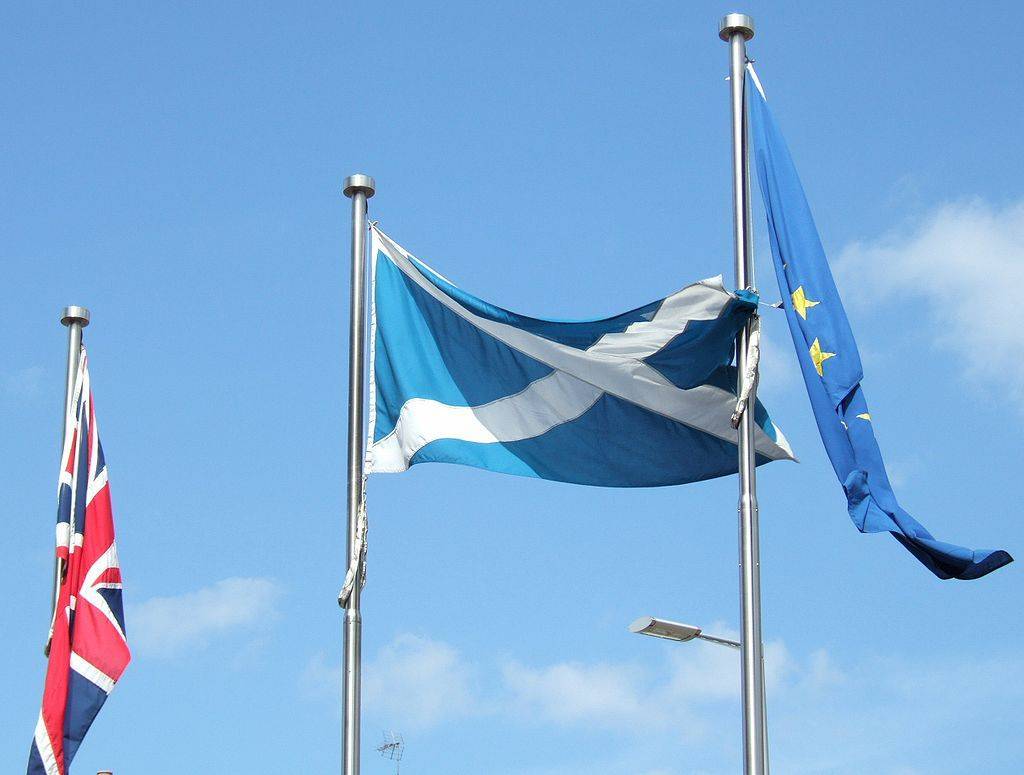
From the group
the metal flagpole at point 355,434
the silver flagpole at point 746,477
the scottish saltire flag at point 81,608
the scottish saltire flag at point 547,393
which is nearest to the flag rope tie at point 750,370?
the silver flagpole at point 746,477

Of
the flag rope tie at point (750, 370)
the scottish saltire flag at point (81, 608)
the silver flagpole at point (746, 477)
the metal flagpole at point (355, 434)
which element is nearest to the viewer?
the silver flagpole at point (746, 477)

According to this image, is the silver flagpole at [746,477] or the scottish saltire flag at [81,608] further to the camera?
the scottish saltire flag at [81,608]

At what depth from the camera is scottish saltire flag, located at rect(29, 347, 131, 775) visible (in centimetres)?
1964

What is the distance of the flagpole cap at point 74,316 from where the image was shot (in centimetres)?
2220

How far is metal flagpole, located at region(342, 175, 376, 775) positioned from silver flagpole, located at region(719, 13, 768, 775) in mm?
3812

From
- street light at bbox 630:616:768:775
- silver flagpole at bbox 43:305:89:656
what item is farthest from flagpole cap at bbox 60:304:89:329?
street light at bbox 630:616:768:775

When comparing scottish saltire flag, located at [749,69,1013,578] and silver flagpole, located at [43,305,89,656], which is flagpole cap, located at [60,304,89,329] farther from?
scottish saltire flag, located at [749,69,1013,578]

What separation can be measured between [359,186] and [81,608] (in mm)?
5525

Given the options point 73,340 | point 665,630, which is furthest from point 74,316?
point 665,630

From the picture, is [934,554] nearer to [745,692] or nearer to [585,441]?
[745,692]

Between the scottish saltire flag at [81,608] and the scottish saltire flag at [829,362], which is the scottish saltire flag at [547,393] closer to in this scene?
the scottish saltire flag at [829,362]

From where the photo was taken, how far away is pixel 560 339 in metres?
19.0

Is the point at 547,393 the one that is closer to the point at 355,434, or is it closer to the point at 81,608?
the point at 355,434

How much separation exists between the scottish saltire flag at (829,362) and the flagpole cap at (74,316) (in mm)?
8749
